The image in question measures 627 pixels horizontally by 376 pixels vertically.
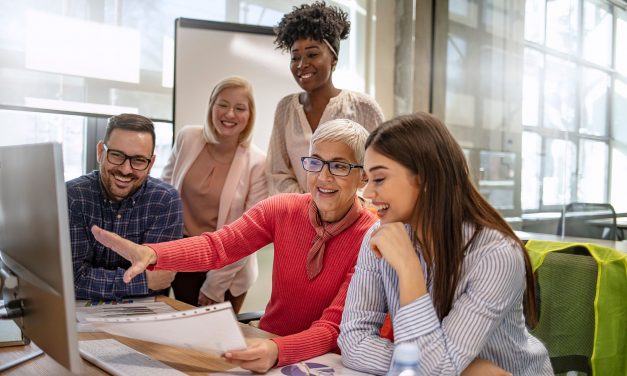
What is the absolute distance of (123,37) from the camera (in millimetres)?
3461

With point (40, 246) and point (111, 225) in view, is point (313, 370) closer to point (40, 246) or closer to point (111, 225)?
point (40, 246)

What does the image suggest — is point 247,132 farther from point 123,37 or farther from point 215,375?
point 215,375

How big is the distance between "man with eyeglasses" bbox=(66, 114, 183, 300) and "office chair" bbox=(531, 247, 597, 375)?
3.79 feet

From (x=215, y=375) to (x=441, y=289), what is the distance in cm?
51

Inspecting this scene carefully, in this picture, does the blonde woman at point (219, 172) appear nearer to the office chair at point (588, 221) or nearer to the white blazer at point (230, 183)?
the white blazer at point (230, 183)

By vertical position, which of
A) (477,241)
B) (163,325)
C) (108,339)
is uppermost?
(477,241)

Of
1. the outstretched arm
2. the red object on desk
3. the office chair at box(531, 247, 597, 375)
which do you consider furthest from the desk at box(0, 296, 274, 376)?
the office chair at box(531, 247, 597, 375)

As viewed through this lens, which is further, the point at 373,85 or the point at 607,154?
the point at 373,85

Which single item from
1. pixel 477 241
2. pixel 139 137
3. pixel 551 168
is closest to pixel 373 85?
pixel 551 168

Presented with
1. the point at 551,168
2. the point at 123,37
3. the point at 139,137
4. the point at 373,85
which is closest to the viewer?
the point at 139,137

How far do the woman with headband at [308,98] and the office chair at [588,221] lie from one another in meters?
2.17

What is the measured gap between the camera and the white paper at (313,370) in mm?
1207

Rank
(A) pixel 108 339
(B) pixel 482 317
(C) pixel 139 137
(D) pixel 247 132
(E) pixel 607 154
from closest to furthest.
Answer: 1. (B) pixel 482 317
2. (A) pixel 108 339
3. (C) pixel 139 137
4. (D) pixel 247 132
5. (E) pixel 607 154

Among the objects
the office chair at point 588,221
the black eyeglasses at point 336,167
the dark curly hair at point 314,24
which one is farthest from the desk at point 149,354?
the office chair at point 588,221
